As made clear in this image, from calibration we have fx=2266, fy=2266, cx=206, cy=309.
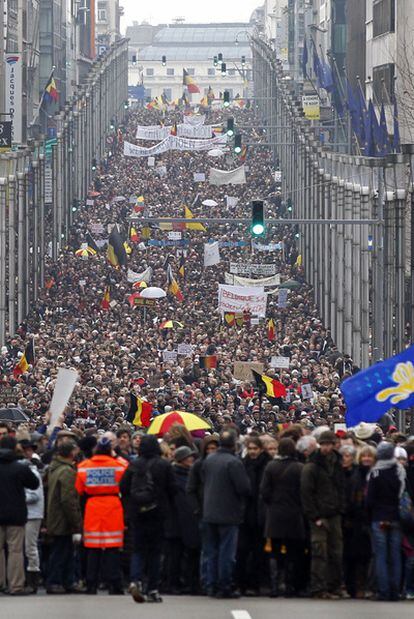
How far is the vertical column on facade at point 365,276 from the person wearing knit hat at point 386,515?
3641cm

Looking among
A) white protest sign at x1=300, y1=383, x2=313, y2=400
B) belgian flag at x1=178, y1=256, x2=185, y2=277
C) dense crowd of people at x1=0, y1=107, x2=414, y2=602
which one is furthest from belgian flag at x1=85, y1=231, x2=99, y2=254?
dense crowd of people at x1=0, y1=107, x2=414, y2=602

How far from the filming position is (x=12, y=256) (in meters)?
66.6

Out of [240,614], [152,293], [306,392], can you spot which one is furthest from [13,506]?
[152,293]

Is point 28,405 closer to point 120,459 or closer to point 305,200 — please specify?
point 120,459

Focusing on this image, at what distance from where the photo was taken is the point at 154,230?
82.3 m

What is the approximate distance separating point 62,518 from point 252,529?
1593mm

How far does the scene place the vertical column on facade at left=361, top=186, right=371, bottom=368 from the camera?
5611 cm

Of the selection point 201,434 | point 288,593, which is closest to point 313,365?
point 201,434

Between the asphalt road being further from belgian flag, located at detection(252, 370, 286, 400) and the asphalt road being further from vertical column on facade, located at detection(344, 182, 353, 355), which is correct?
vertical column on facade, located at detection(344, 182, 353, 355)

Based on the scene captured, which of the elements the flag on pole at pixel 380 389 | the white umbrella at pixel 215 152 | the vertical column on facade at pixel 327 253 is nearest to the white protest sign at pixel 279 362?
the flag on pole at pixel 380 389

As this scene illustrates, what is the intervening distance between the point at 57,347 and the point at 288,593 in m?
33.2

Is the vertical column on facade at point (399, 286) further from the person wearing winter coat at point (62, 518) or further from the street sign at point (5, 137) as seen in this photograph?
the street sign at point (5, 137)

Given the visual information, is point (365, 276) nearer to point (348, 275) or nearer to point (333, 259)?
point (348, 275)

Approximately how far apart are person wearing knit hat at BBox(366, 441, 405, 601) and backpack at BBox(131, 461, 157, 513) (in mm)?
1777
